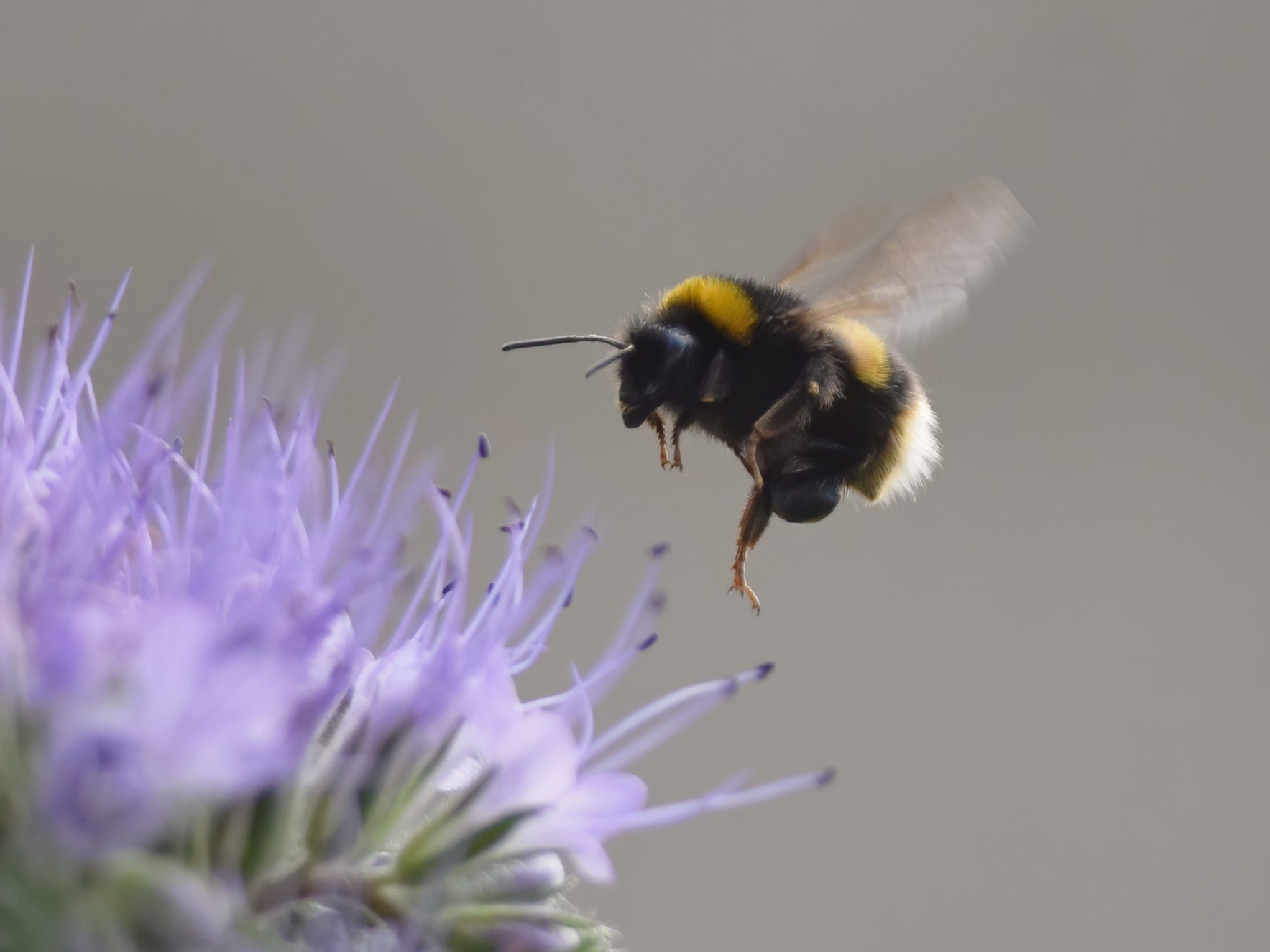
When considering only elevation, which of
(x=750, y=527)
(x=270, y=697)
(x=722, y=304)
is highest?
(x=722, y=304)

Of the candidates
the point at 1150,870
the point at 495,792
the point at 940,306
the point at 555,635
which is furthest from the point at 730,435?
the point at 1150,870

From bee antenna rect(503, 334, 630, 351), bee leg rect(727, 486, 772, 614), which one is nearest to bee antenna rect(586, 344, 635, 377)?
bee antenna rect(503, 334, 630, 351)

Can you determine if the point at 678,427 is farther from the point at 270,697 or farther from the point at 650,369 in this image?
the point at 270,697

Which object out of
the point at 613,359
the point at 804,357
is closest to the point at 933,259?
the point at 804,357

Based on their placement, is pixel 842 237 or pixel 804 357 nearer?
pixel 804 357

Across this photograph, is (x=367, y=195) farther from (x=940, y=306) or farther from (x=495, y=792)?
(x=495, y=792)

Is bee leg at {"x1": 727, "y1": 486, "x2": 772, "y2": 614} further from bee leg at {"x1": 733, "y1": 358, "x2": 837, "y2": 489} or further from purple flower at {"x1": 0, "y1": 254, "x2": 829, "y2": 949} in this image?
purple flower at {"x1": 0, "y1": 254, "x2": 829, "y2": 949}

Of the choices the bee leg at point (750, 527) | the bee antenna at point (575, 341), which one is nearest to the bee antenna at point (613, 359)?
the bee antenna at point (575, 341)
